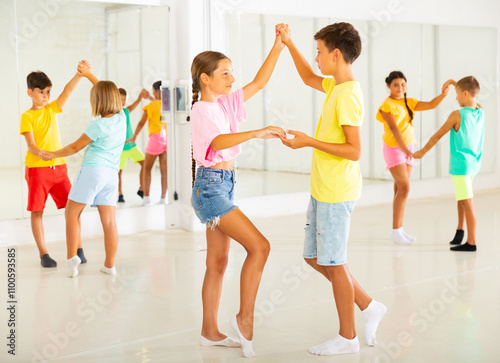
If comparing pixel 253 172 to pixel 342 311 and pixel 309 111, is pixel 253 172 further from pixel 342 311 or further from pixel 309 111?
pixel 342 311

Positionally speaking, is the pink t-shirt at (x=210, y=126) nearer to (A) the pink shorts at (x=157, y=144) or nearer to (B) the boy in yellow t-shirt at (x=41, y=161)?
(B) the boy in yellow t-shirt at (x=41, y=161)

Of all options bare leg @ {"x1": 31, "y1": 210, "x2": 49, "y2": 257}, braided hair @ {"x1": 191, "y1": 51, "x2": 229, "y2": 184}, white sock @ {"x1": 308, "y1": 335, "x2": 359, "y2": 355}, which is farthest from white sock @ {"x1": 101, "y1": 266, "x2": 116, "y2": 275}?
white sock @ {"x1": 308, "y1": 335, "x2": 359, "y2": 355}

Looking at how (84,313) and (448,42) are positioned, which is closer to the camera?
(84,313)

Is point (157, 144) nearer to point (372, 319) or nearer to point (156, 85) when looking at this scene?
point (156, 85)

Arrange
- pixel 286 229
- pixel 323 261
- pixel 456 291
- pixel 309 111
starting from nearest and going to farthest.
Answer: pixel 323 261 < pixel 456 291 < pixel 286 229 < pixel 309 111

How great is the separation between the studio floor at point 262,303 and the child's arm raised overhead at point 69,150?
816 millimetres

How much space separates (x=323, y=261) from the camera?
335 cm

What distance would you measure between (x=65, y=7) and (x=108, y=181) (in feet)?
6.49

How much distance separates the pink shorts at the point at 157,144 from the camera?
22.6 feet

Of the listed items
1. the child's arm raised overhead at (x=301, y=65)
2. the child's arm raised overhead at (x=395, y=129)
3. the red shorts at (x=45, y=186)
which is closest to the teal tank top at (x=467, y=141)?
the child's arm raised overhead at (x=395, y=129)

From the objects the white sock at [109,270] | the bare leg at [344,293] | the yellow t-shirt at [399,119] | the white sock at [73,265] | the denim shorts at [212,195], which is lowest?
the white sock at [109,270]

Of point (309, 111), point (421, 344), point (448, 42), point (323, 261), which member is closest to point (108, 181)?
point (323, 261)

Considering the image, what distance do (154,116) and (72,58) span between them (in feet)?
3.14

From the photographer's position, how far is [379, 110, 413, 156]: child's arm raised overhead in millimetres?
5961
